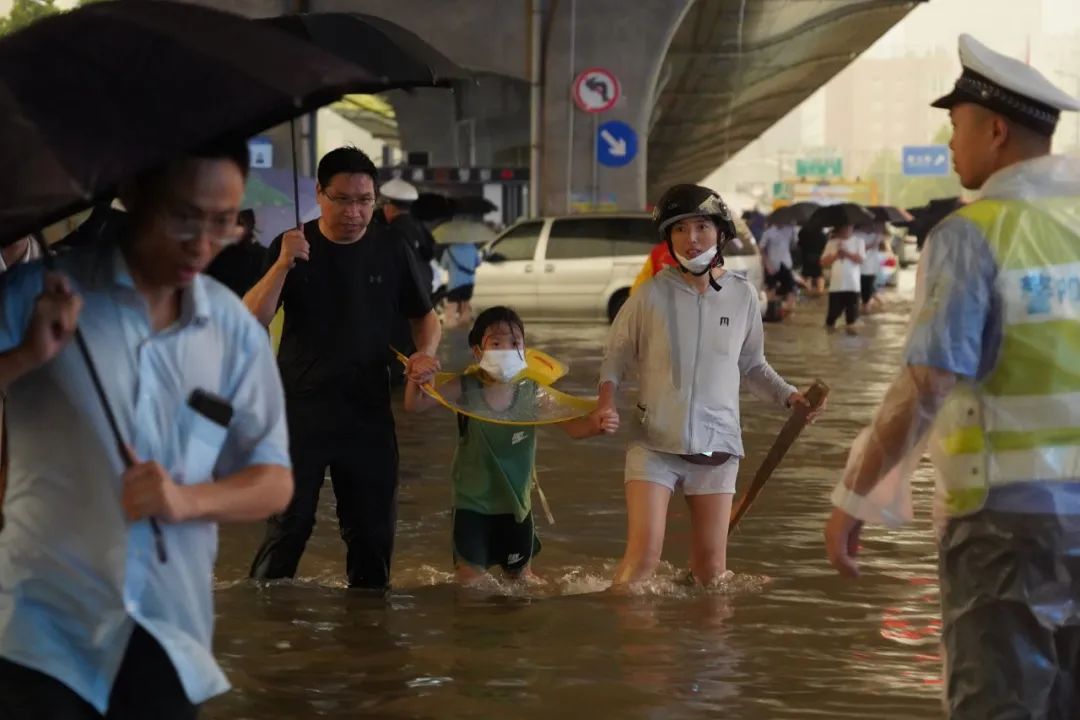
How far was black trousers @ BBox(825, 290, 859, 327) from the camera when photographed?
28031 millimetres

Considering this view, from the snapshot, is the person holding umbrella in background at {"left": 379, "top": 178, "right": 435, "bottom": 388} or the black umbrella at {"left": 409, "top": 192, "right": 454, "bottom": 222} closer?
the person holding umbrella in background at {"left": 379, "top": 178, "right": 435, "bottom": 388}

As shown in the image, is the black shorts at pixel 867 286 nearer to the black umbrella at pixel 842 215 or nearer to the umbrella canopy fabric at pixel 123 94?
the black umbrella at pixel 842 215

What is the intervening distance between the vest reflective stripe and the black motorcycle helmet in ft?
11.5

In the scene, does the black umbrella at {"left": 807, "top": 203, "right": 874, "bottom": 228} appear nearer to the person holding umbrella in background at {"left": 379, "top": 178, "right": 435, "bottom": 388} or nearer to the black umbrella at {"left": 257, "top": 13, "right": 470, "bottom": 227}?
the person holding umbrella in background at {"left": 379, "top": 178, "right": 435, "bottom": 388}

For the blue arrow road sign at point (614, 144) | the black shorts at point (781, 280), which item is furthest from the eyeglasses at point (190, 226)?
the black shorts at point (781, 280)

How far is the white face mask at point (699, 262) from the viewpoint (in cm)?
751

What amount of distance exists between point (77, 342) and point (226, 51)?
0.58m

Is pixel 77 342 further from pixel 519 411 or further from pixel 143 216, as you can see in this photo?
pixel 519 411

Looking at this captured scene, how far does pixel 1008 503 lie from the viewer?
3990mm

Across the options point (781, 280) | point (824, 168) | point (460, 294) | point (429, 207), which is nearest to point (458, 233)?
point (460, 294)

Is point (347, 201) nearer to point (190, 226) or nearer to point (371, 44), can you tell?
point (371, 44)

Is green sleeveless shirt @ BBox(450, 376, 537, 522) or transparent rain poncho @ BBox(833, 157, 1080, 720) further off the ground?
transparent rain poncho @ BBox(833, 157, 1080, 720)

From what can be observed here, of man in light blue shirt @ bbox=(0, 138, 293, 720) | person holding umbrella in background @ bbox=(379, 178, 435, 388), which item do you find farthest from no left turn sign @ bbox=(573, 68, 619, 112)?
man in light blue shirt @ bbox=(0, 138, 293, 720)

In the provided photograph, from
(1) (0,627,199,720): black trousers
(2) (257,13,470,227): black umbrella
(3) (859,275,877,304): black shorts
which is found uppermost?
(2) (257,13,470,227): black umbrella
